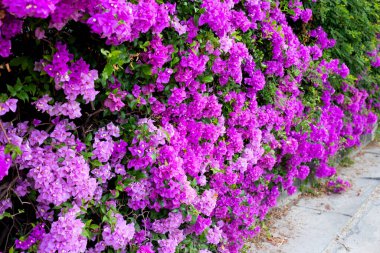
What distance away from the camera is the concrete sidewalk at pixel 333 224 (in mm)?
3654

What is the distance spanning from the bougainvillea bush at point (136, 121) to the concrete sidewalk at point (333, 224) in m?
0.38

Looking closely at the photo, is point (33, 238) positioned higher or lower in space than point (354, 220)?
higher

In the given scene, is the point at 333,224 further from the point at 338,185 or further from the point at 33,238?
the point at 33,238

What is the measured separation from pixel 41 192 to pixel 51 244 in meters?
0.22

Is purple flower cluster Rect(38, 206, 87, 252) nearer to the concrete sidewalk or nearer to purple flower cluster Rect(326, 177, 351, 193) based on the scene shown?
the concrete sidewalk

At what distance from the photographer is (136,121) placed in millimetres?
2430

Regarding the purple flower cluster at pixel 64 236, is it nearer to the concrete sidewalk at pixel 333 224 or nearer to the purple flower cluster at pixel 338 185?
the concrete sidewalk at pixel 333 224

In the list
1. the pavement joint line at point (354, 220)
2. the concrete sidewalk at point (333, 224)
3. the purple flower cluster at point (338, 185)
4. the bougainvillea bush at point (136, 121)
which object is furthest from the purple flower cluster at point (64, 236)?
the purple flower cluster at point (338, 185)

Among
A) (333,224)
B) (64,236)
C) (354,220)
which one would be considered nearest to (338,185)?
(354,220)

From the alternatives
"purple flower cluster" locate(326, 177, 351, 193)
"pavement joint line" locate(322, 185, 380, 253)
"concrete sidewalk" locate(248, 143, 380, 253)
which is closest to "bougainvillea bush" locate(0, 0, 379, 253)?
"concrete sidewalk" locate(248, 143, 380, 253)

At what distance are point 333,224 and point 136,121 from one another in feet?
7.94

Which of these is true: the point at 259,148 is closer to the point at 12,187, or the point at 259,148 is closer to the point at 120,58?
the point at 120,58

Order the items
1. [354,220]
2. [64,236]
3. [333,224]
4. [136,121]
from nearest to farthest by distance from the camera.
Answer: [64,236]
[136,121]
[333,224]
[354,220]

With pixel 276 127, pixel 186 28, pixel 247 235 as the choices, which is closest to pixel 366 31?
pixel 276 127
